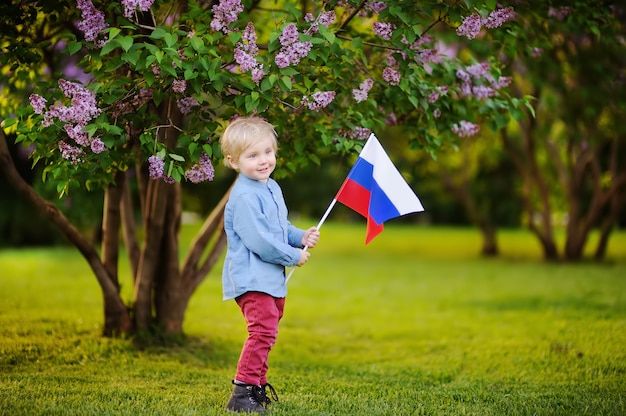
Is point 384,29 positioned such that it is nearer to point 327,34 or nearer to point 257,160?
point 327,34

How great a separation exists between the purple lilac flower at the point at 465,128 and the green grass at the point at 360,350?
1774mm

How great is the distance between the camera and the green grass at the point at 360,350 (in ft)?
13.3

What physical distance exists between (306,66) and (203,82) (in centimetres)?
69

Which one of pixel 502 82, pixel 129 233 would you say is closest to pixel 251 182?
pixel 502 82

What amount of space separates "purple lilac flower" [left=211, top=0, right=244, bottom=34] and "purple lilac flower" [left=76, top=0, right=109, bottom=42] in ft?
2.14

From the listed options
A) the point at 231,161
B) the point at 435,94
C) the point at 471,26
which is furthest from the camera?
the point at 435,94

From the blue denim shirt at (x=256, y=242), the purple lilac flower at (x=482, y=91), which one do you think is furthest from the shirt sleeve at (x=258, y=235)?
the purple lilac flower at (x=482, y=91)

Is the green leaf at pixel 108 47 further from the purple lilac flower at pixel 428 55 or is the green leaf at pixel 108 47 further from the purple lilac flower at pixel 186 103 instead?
the purple lilac flower at pixel 428 55

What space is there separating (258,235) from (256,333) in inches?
20.9

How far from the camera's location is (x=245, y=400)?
3717 millimetres

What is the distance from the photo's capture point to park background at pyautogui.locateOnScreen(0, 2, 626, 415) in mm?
4227

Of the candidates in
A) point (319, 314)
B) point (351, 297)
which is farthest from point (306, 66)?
point (351, 297)

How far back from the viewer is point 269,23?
658 centimetres

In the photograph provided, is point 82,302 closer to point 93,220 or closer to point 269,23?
point 269,23
